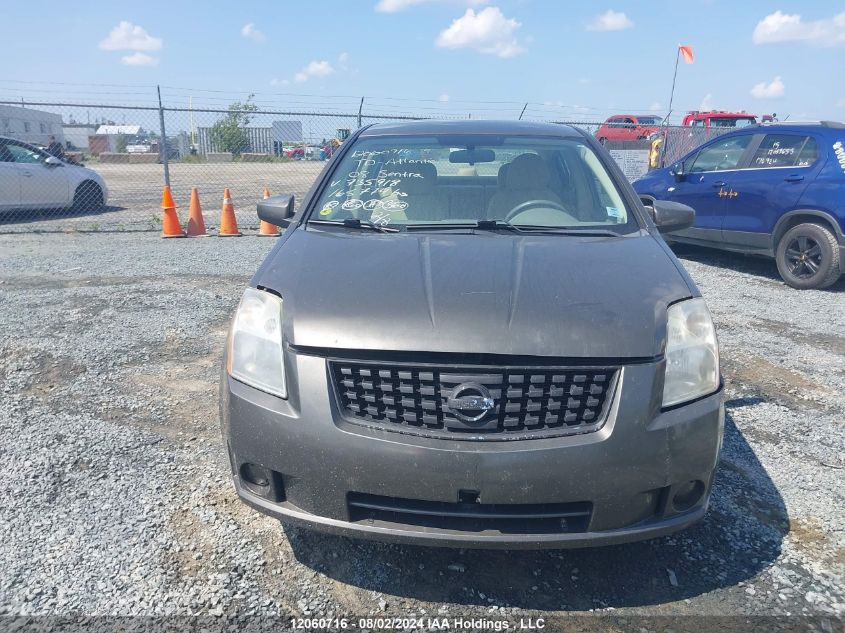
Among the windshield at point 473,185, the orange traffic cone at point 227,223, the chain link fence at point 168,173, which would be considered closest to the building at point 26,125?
the chain link fence at point 168,173

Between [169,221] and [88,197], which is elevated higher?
[88,197]

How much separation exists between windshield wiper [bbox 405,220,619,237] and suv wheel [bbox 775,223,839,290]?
5038mm

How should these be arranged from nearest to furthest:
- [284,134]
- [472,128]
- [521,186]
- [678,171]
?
[521,186] < [472,128] < [678,171] < [284,134]

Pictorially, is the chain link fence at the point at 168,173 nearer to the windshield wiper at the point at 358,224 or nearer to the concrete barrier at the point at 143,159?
the windshield wiper at the point at 358,224

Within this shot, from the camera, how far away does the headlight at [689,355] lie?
2240 millimetres

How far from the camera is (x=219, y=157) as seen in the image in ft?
82.4

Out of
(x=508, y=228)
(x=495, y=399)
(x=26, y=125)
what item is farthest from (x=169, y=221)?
(x=26, y=125)

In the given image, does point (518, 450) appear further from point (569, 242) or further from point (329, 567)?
point (569, 242)

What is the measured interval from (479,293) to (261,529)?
53.9 inches

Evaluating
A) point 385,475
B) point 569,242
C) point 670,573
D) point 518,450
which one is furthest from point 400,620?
point 569,242

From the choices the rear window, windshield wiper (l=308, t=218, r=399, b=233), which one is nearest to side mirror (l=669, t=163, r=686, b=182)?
the rear window

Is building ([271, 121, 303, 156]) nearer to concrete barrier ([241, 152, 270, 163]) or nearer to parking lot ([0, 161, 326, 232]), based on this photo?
parking lot ([0, 161, 326, 232])

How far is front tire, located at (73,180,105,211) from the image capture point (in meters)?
12.4

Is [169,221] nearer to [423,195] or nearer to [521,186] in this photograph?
[423,195]
